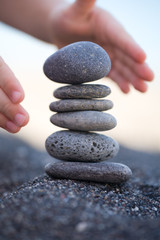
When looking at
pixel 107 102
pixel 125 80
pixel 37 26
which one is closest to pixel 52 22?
pixel 37 26

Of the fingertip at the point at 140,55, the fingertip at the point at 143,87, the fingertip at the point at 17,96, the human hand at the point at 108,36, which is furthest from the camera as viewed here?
the fingertip at the point at 143,87

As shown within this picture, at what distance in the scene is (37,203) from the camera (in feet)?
7.81

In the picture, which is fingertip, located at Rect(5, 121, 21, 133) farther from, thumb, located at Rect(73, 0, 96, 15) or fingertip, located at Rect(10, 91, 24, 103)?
thumb, located at Rect(73, 0, 96, 15)

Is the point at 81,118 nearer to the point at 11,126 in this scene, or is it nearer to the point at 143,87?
the point at 11,126

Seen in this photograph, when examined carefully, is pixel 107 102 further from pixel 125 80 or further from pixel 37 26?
pixel 37 26

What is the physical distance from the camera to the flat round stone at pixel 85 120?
10.9ft

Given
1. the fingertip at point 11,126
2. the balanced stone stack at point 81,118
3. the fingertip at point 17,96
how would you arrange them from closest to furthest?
1. the fingertip at point 17,96
2. the fingertip at point 11,126
3. the balanced stone stack at point 81,118

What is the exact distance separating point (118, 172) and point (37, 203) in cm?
125

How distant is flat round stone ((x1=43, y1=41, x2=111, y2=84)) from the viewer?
3.23m

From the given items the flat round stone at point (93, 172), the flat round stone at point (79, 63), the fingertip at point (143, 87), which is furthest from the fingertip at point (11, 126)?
the fingertip at point (143, 87)

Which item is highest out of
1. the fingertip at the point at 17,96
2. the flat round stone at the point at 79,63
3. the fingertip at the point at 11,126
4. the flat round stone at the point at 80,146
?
the flat round stone at the point at 79,63

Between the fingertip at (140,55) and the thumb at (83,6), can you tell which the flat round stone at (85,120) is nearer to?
the fingertip at (140,55)

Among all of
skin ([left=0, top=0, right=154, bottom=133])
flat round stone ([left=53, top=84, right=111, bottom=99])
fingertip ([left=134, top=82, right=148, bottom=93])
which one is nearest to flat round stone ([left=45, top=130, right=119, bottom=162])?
flat round stone ([left=53, top=84, right=111, bottom=99])

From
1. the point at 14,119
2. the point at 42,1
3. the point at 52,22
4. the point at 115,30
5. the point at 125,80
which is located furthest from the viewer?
the point at 42,1
